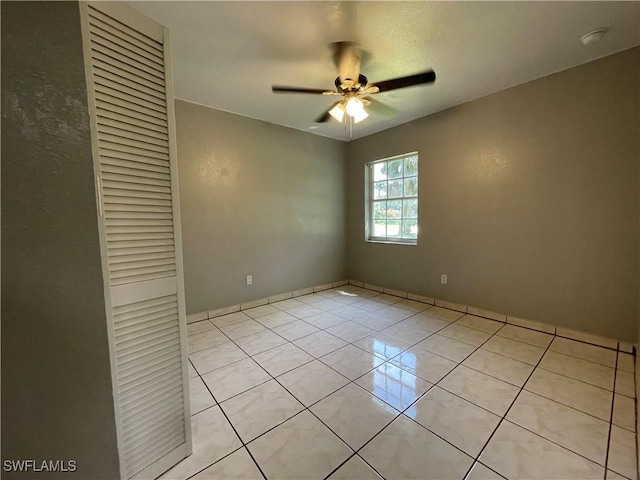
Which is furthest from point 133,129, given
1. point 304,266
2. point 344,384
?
point 304,266

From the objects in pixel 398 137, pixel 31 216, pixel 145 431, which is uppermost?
pixel 398 137

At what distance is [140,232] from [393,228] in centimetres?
355

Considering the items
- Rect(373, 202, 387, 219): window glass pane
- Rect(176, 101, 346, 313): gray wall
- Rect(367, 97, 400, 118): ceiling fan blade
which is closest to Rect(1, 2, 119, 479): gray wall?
Rect(176, 101, 346, 313): gray wall

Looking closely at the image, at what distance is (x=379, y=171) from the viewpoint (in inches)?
165

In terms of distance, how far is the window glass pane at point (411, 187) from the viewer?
372cm

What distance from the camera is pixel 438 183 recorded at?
335 cm

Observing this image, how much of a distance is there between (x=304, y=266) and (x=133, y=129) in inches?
126

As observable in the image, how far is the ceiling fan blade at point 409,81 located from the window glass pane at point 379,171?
2.17 meters

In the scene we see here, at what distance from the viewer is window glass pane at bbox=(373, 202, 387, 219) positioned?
417 cm

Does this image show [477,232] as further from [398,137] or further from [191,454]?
[191,454]

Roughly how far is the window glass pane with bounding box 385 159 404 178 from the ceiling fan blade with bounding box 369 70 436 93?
6.66ft

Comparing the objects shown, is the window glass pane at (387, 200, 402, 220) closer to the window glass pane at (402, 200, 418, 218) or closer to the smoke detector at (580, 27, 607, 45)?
the window glass pane at (402, 200, 418, 218)

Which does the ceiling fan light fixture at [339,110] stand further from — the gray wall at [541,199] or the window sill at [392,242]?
the window sill at [392,242]

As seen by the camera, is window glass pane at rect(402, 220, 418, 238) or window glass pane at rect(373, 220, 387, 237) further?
window glass pane at rect(373, 220, 387, 237)
